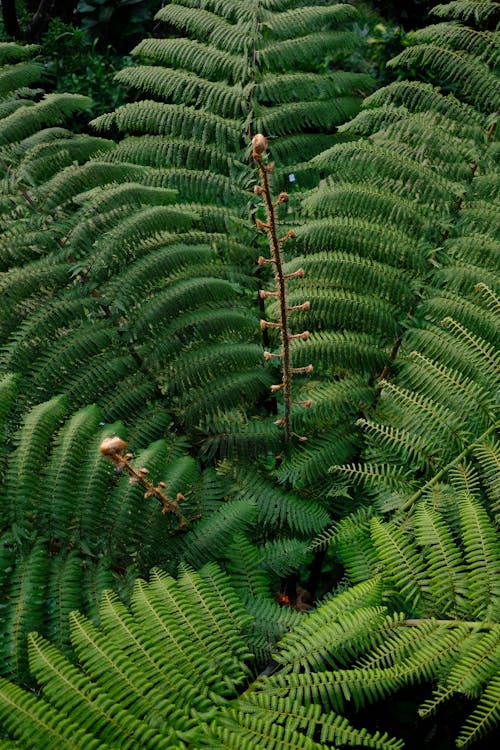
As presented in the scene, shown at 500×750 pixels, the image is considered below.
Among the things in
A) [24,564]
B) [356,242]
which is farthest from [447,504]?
[24,564]

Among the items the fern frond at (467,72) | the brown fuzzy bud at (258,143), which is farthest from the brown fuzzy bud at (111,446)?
the fern frond at (467,72)

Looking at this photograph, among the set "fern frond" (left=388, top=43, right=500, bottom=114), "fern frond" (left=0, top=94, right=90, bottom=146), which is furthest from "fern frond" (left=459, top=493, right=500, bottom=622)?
"fern frond" (left=0, top=94, right=90, bottom=146)

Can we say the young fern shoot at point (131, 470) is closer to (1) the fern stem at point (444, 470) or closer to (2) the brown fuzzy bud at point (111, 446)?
(2) the brown fuzzy bud at point (111, 446)

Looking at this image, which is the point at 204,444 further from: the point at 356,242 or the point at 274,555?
the point at 356,242

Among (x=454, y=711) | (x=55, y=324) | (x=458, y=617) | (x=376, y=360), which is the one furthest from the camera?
(x=376, y=360)

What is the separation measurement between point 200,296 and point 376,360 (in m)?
0.81

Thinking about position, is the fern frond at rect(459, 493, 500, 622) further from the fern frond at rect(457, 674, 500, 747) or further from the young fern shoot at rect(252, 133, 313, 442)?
the young fern shoot at rect(252, 133, 313, 442)

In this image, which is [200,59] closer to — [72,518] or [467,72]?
[467,72]

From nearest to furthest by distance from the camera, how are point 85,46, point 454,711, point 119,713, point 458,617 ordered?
Answer: point 119,713 → point 458,617 → point 454,711 → point 85,46

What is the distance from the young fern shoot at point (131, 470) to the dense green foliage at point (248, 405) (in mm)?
124

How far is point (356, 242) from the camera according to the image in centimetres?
282

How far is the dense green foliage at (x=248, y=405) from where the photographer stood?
5.59 ft

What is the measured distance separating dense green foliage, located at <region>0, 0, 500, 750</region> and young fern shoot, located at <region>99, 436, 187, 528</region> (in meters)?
0.12

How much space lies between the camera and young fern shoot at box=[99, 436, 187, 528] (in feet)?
5.00
